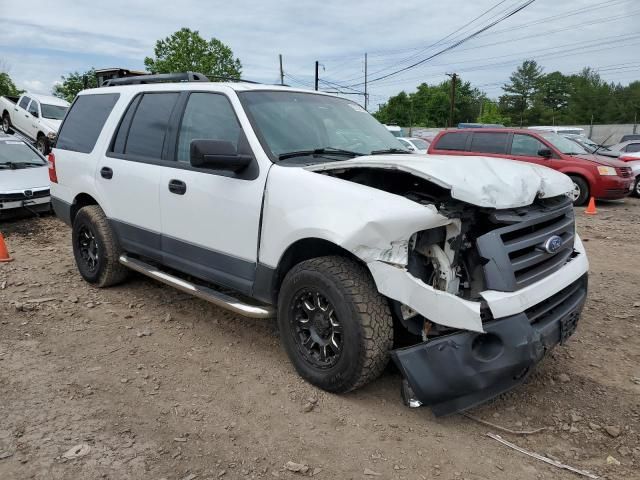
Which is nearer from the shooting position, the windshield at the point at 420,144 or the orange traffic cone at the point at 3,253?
the orange traffic cone at the point at 3,253

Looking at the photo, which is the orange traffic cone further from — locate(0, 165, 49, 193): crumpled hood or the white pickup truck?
the white pickup truck

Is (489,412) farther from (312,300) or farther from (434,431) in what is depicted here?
(312,300)

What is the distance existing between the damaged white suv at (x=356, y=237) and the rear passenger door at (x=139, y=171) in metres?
0.02

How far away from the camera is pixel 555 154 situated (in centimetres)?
1125

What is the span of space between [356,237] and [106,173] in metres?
2.93

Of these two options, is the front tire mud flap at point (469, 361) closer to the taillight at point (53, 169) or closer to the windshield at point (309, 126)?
the windshield at point (309, 126)

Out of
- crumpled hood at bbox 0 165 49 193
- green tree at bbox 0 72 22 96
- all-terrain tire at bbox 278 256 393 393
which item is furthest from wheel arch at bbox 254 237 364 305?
green tree at bbox 0 72 22 96

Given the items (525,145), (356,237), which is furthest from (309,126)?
(525,145)

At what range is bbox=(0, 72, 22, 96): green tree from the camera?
44219 millimetres

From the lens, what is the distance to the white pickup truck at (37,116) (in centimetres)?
1485

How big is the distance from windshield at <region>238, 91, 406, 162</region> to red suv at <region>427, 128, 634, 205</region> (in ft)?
24.3

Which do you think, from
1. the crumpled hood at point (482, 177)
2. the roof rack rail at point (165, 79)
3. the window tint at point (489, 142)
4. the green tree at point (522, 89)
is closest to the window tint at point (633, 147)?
the window tint at point (489, 142)

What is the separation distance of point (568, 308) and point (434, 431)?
3.65 ft

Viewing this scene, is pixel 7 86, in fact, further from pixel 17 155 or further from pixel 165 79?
pixel 165 79
